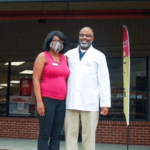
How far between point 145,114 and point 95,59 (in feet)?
18.2

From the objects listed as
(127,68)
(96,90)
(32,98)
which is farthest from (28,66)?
(96,90)

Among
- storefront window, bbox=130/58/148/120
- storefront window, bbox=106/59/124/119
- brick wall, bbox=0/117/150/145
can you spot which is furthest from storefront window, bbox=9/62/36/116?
storefront window, bbox=130/58/148/120

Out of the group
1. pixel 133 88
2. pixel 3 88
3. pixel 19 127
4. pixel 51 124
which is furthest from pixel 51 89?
pixel 3 88

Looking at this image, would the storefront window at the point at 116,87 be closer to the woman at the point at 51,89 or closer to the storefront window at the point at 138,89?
the storefront window at the point at 138,89

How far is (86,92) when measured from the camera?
4668 mm

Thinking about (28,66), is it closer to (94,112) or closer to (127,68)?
(127,68)

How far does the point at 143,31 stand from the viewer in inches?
385

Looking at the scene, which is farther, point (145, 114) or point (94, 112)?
point (145, 114)

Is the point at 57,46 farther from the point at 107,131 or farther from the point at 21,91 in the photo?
the point at 21,91

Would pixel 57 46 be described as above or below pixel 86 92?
above

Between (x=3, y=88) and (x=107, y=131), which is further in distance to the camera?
(x=3, y=88)

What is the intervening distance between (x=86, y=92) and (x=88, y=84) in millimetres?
109

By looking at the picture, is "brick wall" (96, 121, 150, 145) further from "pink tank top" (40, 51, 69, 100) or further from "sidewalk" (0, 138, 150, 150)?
"pink tank top" (40, 51, 69, 100)

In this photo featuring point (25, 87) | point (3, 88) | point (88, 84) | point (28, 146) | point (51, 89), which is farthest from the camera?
point (3, 88)
